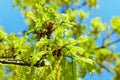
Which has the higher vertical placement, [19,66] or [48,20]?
[48,20]

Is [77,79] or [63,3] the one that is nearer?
[77,79]

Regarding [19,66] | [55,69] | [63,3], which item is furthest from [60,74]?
[63,3]

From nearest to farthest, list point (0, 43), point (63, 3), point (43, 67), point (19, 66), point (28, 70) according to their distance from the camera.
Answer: point (43, 67) → point (28, 70) → point (19, 66) → point (0, 43) → point (63, 3)

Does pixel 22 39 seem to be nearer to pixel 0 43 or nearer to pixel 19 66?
pixel 19 66

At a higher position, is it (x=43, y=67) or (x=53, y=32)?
(x=53, y=32)

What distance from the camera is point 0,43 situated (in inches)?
119

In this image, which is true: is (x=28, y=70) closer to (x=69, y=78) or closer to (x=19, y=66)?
(x=19, y=66)

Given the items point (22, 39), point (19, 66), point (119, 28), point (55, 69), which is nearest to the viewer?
point (55, 69)

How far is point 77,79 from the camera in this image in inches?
78.9

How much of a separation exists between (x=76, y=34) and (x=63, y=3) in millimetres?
802

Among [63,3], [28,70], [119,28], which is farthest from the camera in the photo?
[119,28]

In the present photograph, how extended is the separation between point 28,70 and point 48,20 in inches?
12.8

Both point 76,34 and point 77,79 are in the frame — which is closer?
point 77,79

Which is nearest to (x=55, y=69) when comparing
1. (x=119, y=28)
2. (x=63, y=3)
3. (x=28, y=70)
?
(x=28, y=70)
